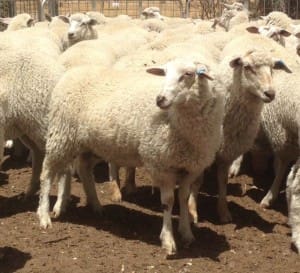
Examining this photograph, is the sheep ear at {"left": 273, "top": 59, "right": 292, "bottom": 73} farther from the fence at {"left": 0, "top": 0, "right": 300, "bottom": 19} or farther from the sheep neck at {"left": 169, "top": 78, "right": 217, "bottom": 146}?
the fence at {"left": 0, "top": 0, "right": 300, "bottom": 19}

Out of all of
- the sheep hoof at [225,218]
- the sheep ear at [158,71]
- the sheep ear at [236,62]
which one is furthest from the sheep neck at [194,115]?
the sheep hoof at [225,218]

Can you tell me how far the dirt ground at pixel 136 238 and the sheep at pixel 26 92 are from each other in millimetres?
498

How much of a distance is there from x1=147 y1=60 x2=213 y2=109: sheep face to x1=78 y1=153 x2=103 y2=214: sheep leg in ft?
4.54

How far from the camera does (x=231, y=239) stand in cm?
518

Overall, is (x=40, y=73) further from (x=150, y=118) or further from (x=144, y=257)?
(x=144, y=257)

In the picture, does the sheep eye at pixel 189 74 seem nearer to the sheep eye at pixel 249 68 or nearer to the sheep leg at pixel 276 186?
the sheep eye at pixel 249 68

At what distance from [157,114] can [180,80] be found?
408 mm

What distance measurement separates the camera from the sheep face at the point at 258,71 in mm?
5070

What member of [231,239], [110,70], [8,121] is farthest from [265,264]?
[8,121]

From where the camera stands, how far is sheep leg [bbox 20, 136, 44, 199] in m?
6.12

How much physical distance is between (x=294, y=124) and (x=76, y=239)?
2.11 meters

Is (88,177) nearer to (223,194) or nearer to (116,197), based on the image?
(116,197)

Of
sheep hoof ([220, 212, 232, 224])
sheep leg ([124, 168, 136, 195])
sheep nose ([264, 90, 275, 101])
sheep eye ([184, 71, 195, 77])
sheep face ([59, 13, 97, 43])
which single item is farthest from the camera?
sheep face ([59, 13, 97, 43])

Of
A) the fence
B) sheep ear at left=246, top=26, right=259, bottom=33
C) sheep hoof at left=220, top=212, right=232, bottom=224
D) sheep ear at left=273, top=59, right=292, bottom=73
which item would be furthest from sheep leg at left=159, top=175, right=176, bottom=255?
the fence
